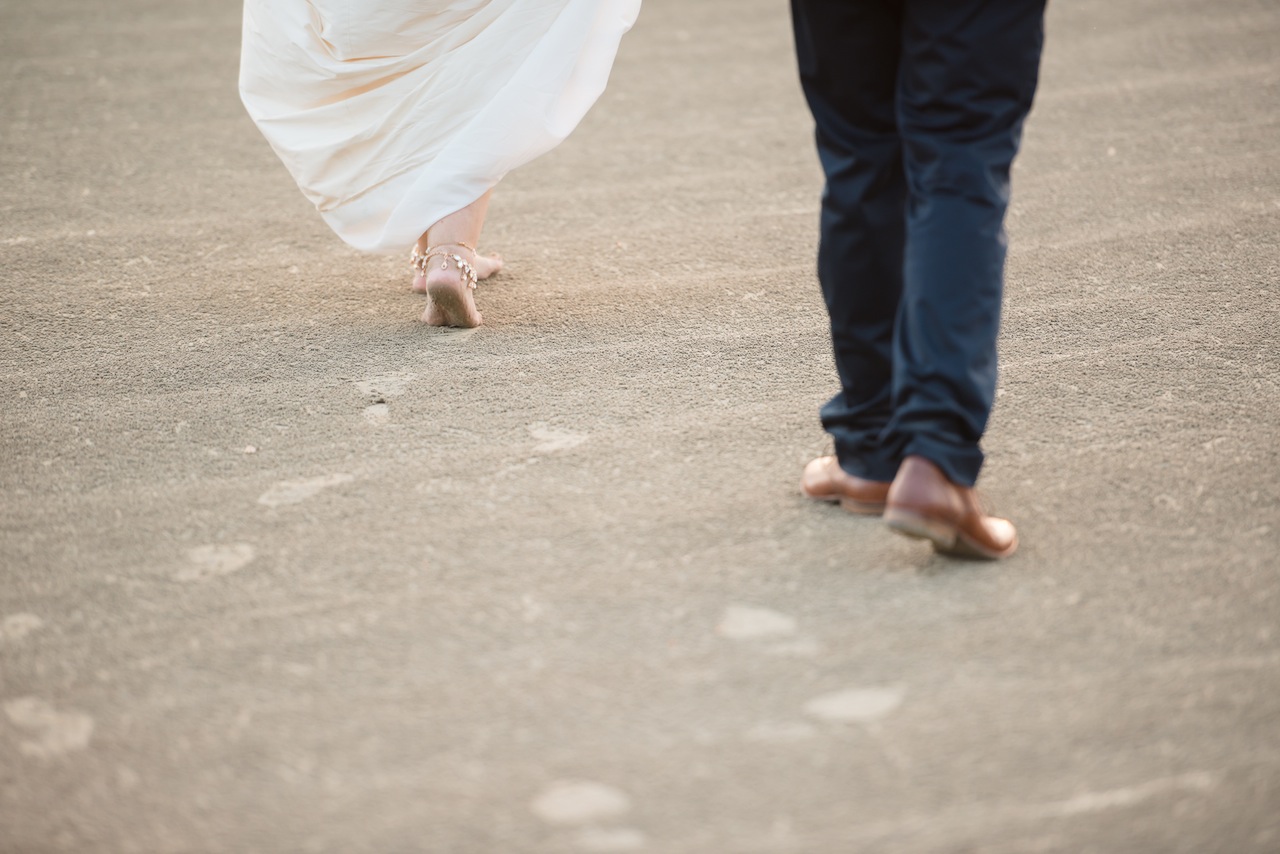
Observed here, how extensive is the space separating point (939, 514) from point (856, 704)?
29cm

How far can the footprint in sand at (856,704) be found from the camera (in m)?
1.38

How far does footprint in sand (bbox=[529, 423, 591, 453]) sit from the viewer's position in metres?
2.04

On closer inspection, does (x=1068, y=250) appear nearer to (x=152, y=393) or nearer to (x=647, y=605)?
(x=647, y=605)

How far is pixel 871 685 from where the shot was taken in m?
A: 1.43

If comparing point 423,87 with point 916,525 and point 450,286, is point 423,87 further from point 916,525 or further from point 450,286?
point 916,525

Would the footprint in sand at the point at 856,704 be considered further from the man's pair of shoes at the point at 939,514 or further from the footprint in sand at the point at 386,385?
the footprint in sand at the point at 386,385

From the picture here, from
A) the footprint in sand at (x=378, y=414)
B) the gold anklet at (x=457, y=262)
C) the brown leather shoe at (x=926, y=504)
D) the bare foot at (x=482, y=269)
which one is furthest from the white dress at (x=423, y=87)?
the brown leather shoe at (x=926, y=504)

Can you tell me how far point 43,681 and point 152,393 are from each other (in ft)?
2.94

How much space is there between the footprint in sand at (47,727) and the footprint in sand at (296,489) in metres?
0.50

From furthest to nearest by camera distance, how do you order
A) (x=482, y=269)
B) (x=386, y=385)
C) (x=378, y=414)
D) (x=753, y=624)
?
(x=482, y=269) < (x=386, y=385) < (x=378, y=414) < (x=753, y=624)

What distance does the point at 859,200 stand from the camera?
1.68 metres

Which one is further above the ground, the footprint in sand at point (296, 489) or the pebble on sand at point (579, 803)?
the pebble on sand at point (579, 803)

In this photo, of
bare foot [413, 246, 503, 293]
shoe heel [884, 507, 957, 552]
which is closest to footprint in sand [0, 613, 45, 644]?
shoe heel [884, 507, 957, 552]

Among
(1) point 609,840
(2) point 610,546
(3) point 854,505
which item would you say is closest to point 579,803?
(1) point 609,840
